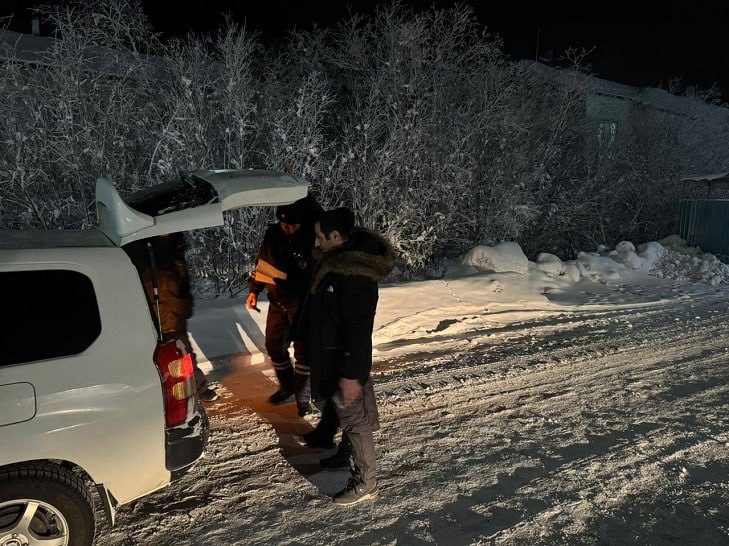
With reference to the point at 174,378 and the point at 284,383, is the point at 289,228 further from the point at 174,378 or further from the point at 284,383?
the point at 174,378

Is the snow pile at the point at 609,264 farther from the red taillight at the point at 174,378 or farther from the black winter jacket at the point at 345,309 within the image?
the red taillight at the point at 174,378

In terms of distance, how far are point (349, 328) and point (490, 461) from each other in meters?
1.46

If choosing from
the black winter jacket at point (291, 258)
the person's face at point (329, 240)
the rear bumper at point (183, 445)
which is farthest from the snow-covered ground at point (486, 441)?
the person's face at point (329, 240)

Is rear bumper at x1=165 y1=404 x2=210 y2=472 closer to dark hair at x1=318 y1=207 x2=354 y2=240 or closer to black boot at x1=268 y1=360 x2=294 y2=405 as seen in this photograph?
dark hair at x1=318 y1=207 x2=354 y2=240

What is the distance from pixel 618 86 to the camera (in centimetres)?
2447

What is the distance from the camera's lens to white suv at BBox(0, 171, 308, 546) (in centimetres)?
210

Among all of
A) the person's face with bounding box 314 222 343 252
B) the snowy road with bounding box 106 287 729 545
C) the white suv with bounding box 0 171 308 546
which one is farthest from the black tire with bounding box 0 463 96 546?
the person's face with bounding box 314 222 343 252

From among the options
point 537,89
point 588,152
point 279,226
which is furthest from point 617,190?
point 279,226

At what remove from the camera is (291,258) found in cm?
405

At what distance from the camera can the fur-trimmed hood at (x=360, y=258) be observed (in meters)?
2.90

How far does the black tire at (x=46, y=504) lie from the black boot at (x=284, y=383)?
2.18 m

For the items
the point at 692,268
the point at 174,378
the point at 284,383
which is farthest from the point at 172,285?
the point at 692,268

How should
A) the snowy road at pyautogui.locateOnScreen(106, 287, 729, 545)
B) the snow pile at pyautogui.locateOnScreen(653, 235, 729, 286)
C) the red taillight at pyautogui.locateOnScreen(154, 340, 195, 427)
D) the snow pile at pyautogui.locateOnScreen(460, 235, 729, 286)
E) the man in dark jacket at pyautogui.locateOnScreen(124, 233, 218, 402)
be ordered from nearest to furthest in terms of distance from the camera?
the red taillight at pyautogui.locateOnScreen(154, 340, 195, 427)
the snowy road at pyautogui.locateOnScreen(106, 287, 729, 545)
the man in dark jacket at pyautogui.locateOnScreen(124, 233, 218, 402)
the snow pile at pyautogui.locateOnScreen(460, 235, 729, 286)
the snow pile at pyautogui.locateOnScreen(653, 235, 729, 286)

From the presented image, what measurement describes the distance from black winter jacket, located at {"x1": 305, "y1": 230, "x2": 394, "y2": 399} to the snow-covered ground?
77cm
